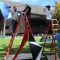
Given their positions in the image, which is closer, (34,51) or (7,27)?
(34,51)

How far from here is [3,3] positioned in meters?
7.76

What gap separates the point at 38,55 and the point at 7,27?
23732 millimetres

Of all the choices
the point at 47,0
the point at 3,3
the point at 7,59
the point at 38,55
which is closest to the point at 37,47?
the point at 38,55

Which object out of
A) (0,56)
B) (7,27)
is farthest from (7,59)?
(7,27)

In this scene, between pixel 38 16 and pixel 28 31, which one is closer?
pixel 28 31

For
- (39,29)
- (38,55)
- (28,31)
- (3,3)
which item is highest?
(3,3)

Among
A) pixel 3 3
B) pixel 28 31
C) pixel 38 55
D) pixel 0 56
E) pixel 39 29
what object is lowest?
pixel 39 29

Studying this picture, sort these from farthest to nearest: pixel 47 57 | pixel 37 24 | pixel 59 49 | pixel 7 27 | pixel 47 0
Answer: pixel 37 24, pixel 7 27, pixel 47 0, pixel 47 57, pixel 59 49

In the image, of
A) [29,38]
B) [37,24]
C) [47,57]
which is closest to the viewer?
[29,38]

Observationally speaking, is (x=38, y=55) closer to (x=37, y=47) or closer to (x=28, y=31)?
(x=37, y=47)

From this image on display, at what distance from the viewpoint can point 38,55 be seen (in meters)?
6.97

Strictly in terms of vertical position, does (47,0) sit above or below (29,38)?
above

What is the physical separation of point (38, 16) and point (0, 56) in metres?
24.1

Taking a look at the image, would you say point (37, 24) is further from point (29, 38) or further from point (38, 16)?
point (29, 38)
